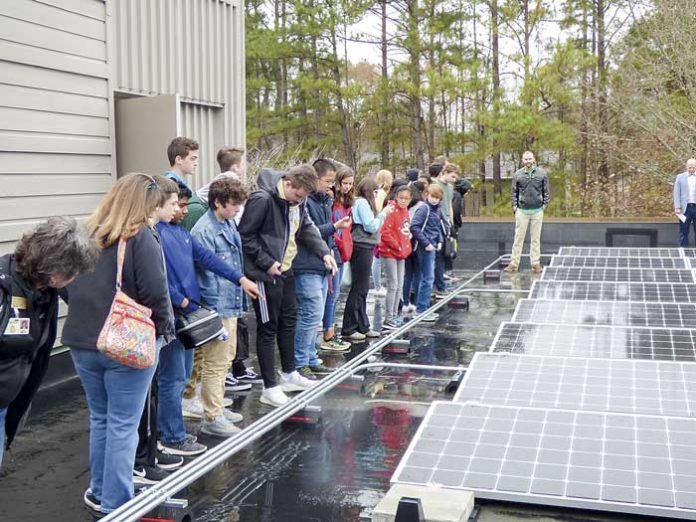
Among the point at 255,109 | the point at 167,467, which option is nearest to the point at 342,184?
the point at 167,467

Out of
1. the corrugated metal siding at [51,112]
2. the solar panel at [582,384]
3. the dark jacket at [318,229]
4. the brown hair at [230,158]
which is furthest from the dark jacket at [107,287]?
the corrugated metal siding at [51,112]

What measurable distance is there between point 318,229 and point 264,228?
1.09 m

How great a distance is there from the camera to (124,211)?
4172 mm

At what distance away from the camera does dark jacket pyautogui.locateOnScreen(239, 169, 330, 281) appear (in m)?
6.29

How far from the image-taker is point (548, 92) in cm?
2369

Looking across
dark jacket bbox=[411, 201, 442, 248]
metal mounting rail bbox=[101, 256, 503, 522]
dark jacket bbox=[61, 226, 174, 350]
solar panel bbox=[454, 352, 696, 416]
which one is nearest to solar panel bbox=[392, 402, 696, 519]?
solar panel bbox=[454, 352, 696, 416]

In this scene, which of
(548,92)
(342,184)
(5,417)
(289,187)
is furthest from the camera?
(548,92)

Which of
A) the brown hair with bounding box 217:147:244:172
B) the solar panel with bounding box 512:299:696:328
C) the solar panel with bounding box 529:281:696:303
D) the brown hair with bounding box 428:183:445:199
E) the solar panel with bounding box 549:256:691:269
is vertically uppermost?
the brown hair with bounding box 217:147:244:172

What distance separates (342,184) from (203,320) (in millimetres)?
3508

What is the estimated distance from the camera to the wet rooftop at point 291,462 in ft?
14.7

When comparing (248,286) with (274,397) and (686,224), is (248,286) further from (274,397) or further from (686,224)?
(686,224)

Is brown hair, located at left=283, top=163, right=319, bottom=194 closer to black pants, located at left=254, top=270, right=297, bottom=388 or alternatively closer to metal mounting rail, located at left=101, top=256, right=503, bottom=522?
black pants, located at left=254, top=270, right=297, bottom=388

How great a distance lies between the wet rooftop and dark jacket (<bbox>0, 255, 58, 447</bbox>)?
100 centimetres

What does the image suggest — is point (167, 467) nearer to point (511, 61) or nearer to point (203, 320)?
point (203, 320)
